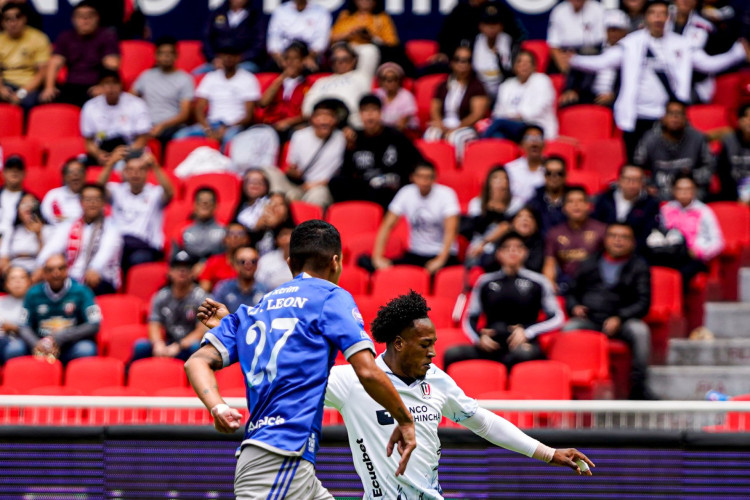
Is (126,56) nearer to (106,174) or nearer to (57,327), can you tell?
(106,174)

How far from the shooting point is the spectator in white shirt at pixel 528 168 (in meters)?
11.8

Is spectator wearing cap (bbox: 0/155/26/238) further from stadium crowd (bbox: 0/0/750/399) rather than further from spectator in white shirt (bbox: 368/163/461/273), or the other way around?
spectator in white shirt (bbox: 368/163/461/273)

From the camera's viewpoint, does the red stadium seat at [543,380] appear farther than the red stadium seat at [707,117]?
No

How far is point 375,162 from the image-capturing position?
40.0 feet

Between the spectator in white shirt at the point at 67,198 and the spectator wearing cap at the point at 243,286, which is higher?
the spectator in white shirt at the point at 67,198

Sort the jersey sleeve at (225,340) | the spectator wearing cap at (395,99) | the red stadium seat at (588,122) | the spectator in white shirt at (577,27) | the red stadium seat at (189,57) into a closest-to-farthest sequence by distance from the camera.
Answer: the jersey sleeve at (225,340) < the red stadium seat at (588,122) < the spectator wearing cap at (395,99) < the spectator in white shirt at (577,27) < the red stadium seat at (189,57)

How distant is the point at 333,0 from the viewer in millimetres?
15656

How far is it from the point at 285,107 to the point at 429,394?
882 cm

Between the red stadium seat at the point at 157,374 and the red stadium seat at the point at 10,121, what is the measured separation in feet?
18.4

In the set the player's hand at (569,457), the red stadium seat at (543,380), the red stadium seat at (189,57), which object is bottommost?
the red stadium seat at (543,380)

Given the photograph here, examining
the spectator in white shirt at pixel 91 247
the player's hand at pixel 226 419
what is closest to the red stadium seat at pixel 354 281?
the spectator in white shirt at pixel 91 247

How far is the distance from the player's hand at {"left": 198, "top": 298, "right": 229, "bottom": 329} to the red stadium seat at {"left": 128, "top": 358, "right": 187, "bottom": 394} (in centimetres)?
454

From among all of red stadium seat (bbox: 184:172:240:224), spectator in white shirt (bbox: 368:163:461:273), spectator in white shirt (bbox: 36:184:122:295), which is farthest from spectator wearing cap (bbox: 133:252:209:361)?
red stadium seat (bbox: 184:172:240:224)

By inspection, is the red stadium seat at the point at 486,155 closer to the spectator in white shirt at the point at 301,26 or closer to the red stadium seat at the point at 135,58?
the spectator in white shirt at the point at 301,26
